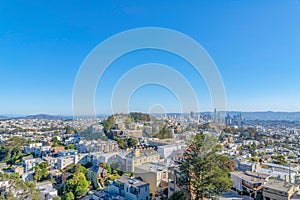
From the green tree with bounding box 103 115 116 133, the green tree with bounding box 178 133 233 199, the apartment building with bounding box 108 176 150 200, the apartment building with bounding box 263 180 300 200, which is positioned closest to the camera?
the green tree with bounding box 178 133 233 199

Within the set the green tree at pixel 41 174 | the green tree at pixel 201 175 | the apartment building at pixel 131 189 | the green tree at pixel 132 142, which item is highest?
the green tree at pixel 201 175

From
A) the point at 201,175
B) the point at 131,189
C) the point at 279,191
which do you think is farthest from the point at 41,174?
the point at 279,191

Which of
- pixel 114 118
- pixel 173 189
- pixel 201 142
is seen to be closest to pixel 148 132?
pixel 114 118

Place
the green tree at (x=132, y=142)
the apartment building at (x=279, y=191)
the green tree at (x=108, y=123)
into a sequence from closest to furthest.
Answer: the apartment building at (x=279, y=191), the green tree at (x=132, y=142), the green tree at (x=108, y=123)

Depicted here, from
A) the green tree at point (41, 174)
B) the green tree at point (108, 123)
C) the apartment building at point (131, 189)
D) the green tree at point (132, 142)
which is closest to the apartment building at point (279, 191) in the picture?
the apartment building at point (131, 189)

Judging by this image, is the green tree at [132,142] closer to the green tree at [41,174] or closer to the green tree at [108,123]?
the green tree at [108,123]

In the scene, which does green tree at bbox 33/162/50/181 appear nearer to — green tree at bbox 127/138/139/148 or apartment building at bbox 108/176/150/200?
apartment building at bbox 108/176/150/200

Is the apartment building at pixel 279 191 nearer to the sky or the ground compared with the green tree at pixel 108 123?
nearer to the ground

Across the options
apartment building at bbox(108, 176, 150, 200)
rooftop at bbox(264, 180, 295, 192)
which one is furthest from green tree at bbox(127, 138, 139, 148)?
rooftop at bbox(264, 180, 295, 192)
